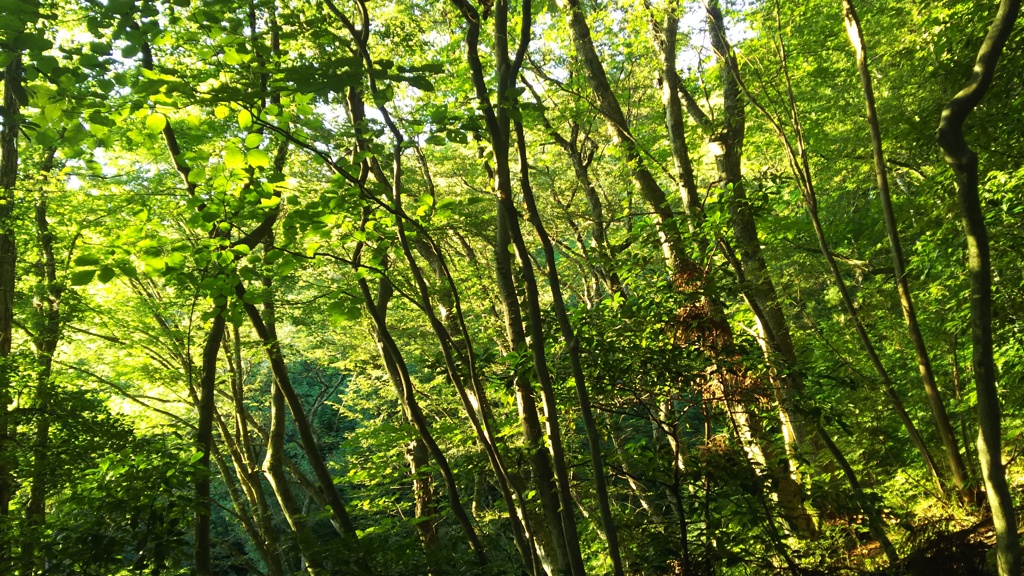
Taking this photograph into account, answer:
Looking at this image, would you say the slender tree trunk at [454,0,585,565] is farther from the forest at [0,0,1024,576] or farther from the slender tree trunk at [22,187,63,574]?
the slender tree trunk at [22,187,63,574]

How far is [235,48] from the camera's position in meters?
2.46

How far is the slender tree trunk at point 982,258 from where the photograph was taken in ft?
6.47

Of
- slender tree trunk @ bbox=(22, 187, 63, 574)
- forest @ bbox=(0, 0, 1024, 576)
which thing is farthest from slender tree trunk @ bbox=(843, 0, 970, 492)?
slender tree trunk @ bbox=(22, 187, 63, 574)

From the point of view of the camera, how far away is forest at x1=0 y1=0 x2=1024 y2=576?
222cm

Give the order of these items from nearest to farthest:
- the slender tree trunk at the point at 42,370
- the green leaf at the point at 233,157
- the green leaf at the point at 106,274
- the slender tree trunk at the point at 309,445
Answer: the green leaf at the point at 106,274
the green leaf at the point at 233,157
the slender tree trunk at the point at 42,370
the slender tree trunk at the point at 309,445

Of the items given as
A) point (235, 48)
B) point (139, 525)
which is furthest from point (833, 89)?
point (139, 525)

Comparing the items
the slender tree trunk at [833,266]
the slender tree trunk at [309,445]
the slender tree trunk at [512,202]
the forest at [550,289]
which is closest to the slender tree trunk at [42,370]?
the forest at [550,289]

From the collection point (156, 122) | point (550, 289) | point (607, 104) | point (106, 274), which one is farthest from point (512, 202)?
point (607, 104)

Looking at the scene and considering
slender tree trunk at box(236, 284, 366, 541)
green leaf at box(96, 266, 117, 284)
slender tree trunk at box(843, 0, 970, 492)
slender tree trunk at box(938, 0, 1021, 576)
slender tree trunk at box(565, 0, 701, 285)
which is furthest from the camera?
slender tree trunk at box(565, 0, 701, 285)

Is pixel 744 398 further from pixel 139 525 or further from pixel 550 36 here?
pixel 550 36

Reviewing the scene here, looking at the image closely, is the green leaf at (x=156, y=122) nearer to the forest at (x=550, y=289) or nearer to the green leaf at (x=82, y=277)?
the forest at (x=550, y=289)

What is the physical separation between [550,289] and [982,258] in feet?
10.4

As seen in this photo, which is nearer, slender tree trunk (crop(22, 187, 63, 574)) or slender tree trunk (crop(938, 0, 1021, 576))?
slender tree trunk (crop(938, 0, 1021, 576))

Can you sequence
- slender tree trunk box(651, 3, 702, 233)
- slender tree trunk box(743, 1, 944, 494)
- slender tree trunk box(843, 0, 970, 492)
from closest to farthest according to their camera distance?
slender tree trunk box(843, 0, 970, 492) < slender tree trunk box(743, 1, 944, 494) < slender tree trunk box(651, 3, 702, 233)
